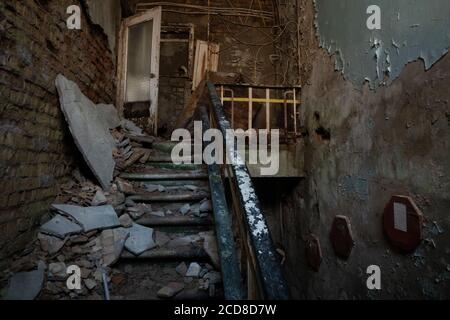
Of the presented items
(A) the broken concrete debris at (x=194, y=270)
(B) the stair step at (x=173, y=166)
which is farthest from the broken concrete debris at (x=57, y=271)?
(B) the stair step at (x=173, y=166)

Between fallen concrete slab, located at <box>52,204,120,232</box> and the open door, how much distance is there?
3.44 m

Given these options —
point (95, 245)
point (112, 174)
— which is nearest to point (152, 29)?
point (112, 174)

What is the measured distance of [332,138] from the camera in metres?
3.33

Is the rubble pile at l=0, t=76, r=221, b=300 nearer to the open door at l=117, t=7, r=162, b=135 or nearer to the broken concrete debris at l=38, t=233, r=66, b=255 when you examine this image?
the broken concrete debris at l=38, t=233, r=66, b=255

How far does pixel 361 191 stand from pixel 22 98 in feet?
9.36

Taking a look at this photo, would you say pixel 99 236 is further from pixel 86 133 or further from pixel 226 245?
pixel 86 133

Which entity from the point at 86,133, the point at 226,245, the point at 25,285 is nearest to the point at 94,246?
the point at 25,285

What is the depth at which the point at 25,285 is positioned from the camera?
5.38 ft

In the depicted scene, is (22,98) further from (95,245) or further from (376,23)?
(376,23)

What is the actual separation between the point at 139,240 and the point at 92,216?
1.37 ft

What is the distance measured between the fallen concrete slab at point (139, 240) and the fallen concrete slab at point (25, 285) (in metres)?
0.52

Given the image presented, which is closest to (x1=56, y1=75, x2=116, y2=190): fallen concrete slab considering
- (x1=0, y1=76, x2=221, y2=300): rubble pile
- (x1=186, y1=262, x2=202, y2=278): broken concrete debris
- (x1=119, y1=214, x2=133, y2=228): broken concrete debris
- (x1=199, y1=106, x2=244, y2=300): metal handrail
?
(x1=0, y1=76, x2=221, y2=300): rubble pile

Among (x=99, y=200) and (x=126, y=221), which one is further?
(x=99, y=200)

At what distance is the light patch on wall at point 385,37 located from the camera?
1932 mm
